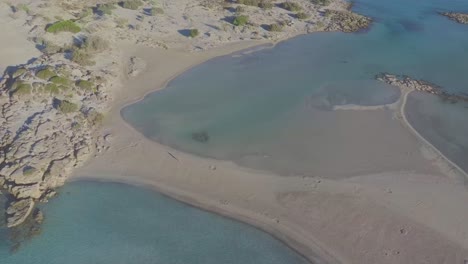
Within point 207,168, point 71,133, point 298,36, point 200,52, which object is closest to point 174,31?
point 200,52

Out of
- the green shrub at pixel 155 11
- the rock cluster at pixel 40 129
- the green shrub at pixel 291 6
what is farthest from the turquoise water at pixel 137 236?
the green shrub at pixel 291 6

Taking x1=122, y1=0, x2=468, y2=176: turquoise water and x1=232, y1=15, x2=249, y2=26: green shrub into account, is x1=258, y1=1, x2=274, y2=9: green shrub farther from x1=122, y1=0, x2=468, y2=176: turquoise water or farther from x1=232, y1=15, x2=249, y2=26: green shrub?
x1=122, y1=0, x2=468, y2=176: turquoise water

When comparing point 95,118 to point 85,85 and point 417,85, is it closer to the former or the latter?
point 85,85

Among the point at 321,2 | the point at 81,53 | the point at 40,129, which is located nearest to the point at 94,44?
the point at 81,53

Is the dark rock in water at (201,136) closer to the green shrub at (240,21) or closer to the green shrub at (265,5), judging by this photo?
the green shrub at (240,21)

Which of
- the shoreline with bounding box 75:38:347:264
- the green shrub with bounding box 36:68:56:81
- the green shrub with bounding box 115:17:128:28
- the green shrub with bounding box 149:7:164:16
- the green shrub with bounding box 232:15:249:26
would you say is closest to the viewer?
the shoreline with bounding box 75:38:347:264

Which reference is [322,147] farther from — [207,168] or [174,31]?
[174,31]

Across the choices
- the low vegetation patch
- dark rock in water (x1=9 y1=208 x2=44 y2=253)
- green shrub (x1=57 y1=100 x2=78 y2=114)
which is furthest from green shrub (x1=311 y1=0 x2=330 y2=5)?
dark rock in water (x1=9 y1=208 x2=44 y2=253)
